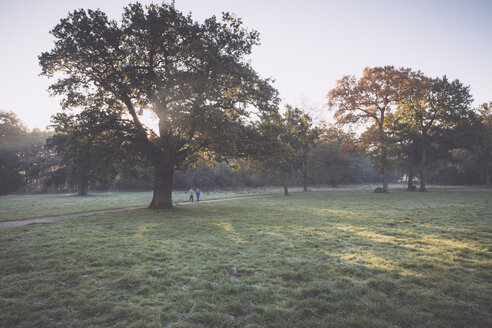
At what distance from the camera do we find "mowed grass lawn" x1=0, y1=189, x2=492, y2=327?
3.53m

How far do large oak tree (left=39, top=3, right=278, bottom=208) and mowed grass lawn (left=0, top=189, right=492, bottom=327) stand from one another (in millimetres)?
8584

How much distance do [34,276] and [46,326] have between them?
252 cm

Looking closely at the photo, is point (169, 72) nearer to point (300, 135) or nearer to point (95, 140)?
point (95, 140)

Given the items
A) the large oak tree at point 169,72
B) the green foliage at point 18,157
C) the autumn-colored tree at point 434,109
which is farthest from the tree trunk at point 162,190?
the green foliage at point 18,157

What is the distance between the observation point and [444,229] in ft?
30.9

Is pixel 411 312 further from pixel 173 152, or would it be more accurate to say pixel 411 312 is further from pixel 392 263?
pixel 173 152

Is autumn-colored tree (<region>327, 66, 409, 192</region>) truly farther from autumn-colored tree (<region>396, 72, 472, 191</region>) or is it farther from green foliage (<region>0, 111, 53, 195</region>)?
green foliage (<region>0, 111, 53, 195</region>)

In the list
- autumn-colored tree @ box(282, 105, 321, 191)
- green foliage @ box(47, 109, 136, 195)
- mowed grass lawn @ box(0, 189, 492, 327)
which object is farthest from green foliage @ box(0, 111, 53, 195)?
mowed grass lawn @ box(0, 189, 492, 327)

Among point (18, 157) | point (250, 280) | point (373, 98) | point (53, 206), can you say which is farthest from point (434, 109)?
point (18, 157)

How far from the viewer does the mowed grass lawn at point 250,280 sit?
353 centimetres

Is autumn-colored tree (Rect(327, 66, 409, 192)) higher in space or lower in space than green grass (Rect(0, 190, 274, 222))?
higher

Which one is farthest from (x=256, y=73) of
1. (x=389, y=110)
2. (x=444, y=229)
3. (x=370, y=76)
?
(x=389, y=110)

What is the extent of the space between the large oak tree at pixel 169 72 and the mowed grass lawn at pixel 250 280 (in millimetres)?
8584

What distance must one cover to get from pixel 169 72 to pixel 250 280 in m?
14.9
